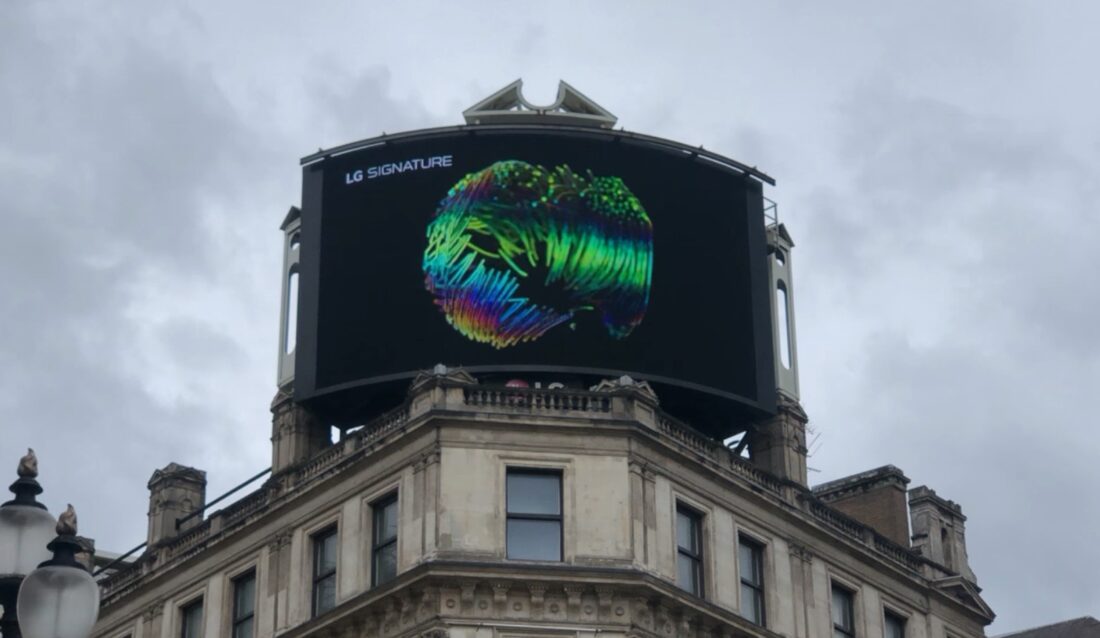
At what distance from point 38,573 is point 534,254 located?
41.8 metres

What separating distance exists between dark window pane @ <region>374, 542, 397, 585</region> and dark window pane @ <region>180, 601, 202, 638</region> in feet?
28.0

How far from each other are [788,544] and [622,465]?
Answer: 22.6ft

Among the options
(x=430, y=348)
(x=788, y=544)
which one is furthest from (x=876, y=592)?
(x=430, y=348)

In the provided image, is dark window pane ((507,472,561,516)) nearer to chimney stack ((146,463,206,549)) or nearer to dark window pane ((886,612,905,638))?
dark window pane ((886,612,905,638))

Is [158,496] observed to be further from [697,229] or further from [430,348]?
[697,229]

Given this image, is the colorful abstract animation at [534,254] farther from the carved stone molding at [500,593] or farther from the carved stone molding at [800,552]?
the carved stone molding at [500,593]

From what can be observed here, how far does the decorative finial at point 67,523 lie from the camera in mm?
25688

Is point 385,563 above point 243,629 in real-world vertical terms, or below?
above

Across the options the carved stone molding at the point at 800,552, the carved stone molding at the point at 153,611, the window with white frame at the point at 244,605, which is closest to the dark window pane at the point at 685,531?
the carved stone molding at the point at 800,552

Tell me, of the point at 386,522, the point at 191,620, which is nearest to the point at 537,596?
the point at 386,522

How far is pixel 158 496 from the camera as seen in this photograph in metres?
70.1

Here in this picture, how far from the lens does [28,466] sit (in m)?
26.8

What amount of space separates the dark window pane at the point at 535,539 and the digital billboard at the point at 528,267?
743cm

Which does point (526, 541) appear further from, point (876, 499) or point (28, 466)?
point (28, 466)
